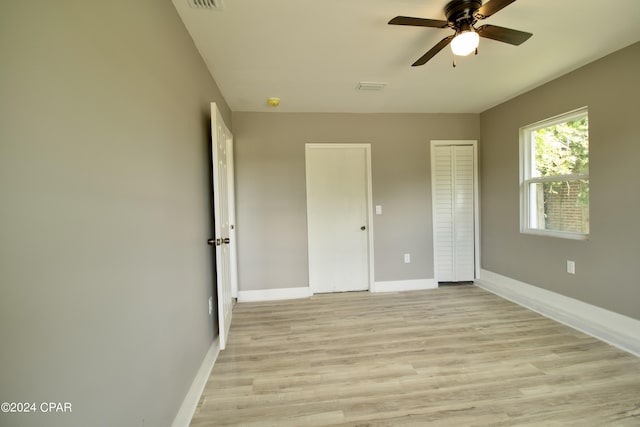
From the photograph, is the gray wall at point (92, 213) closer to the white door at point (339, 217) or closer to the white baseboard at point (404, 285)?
the white door at point (339, 217)

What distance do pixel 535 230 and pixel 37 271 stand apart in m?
4.15

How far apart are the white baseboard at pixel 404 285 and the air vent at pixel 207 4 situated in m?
3.36

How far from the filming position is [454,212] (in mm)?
3803

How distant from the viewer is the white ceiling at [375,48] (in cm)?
169

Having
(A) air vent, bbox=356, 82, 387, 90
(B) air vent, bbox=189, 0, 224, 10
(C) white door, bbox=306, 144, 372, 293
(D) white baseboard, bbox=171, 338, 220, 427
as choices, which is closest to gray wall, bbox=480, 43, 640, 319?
(A) air vent, bbox=356, 82, 387, 90


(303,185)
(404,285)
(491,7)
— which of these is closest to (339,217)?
(303,185)

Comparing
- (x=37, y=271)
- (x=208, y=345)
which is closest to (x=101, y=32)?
(x=37, y=271)

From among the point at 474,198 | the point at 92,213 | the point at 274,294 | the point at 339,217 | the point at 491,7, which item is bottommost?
the point at 274,294

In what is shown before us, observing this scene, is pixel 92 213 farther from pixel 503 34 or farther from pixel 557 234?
pixel 557 234

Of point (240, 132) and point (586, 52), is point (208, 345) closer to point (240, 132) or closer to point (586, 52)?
point (240, 132)

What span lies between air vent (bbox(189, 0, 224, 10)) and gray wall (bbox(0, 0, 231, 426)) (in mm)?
130

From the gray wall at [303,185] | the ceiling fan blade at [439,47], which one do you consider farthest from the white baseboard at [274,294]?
the ceiling fan blade at [439,47]

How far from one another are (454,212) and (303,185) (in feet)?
7.32

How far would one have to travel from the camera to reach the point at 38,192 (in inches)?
26.2
